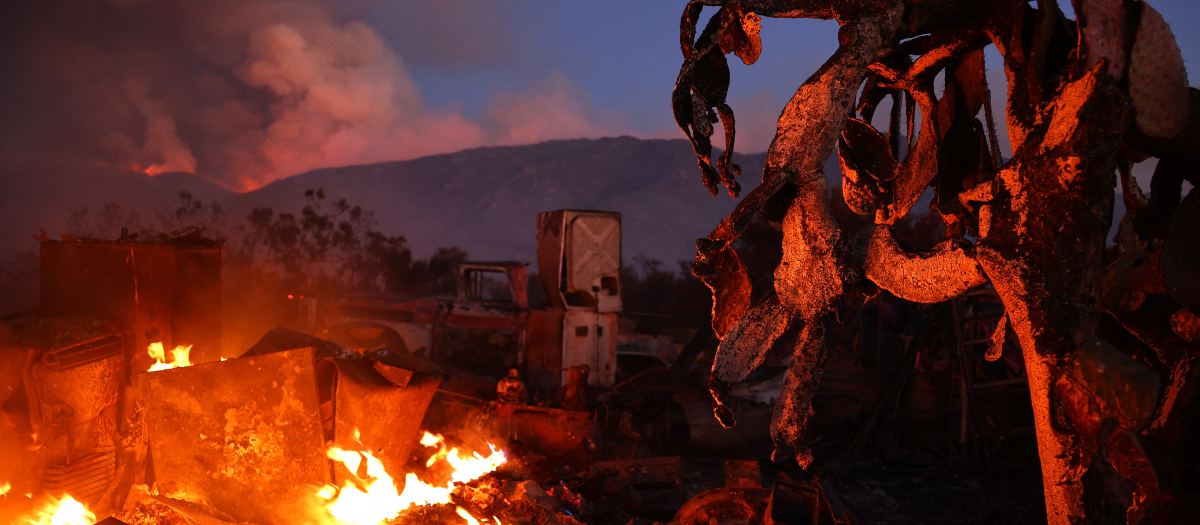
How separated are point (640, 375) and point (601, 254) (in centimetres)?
214

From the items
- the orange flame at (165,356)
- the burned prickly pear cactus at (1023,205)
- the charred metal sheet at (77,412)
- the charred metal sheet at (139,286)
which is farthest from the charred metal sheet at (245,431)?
the burned prickly pear cactus at (1023,205)

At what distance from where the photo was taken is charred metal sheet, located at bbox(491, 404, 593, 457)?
22.5ft

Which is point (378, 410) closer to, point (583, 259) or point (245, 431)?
point (245, 431)

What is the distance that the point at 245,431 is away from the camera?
4.11 metres

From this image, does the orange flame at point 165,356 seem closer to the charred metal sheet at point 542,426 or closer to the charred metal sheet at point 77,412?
the charred metal sheet at point 77,412

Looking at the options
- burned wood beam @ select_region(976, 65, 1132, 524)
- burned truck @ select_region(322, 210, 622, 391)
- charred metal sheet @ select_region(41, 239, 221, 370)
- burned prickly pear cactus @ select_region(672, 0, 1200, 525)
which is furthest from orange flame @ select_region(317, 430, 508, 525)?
burned truck @ select_region(322, 210, 622, 391)

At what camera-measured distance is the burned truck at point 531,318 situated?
991 cm

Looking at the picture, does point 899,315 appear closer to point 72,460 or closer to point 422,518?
point 422,518

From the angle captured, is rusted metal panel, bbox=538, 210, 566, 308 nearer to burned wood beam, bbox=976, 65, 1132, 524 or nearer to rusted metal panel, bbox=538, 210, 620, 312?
rusted metal panel, bbox=538, 210, 620, 312

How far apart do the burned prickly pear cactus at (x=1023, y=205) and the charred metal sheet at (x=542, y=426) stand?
5022 mm

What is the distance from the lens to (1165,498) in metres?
2.04

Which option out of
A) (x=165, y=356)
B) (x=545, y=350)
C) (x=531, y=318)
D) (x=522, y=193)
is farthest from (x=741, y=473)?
(x=522, y=193)

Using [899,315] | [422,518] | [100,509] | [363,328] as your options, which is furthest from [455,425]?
[899,315]

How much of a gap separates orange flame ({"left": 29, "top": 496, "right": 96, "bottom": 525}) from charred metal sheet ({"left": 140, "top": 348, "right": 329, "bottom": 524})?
1210mm
